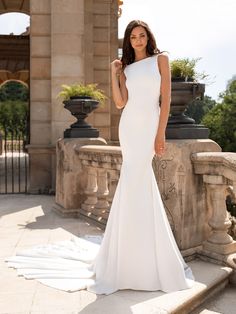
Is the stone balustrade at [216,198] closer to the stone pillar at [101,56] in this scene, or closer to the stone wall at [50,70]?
the stone wall at [50,70]

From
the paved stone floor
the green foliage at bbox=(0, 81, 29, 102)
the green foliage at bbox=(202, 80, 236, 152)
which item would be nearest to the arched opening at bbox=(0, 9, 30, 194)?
the green foliage at bbox=(0, 81, 29, 102)

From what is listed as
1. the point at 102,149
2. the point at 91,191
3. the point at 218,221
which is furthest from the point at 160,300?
the point at 91,191

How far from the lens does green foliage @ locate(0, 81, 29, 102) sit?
153 ft

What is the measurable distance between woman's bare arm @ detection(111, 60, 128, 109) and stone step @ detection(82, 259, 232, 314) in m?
1.60

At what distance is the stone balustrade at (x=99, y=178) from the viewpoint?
552cm

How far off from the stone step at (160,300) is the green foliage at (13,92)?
4523 cm

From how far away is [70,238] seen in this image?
5.19m

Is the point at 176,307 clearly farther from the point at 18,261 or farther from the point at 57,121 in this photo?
the point at 57,121

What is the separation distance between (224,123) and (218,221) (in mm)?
23938

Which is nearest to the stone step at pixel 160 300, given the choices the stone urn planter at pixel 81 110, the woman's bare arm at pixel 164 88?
the woman's bare arm at pixel 164 88

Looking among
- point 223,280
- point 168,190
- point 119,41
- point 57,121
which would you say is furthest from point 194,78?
point 119,41

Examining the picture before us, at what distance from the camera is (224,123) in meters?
27.0

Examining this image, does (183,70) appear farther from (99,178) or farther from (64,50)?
(64,50)

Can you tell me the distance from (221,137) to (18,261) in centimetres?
2365
